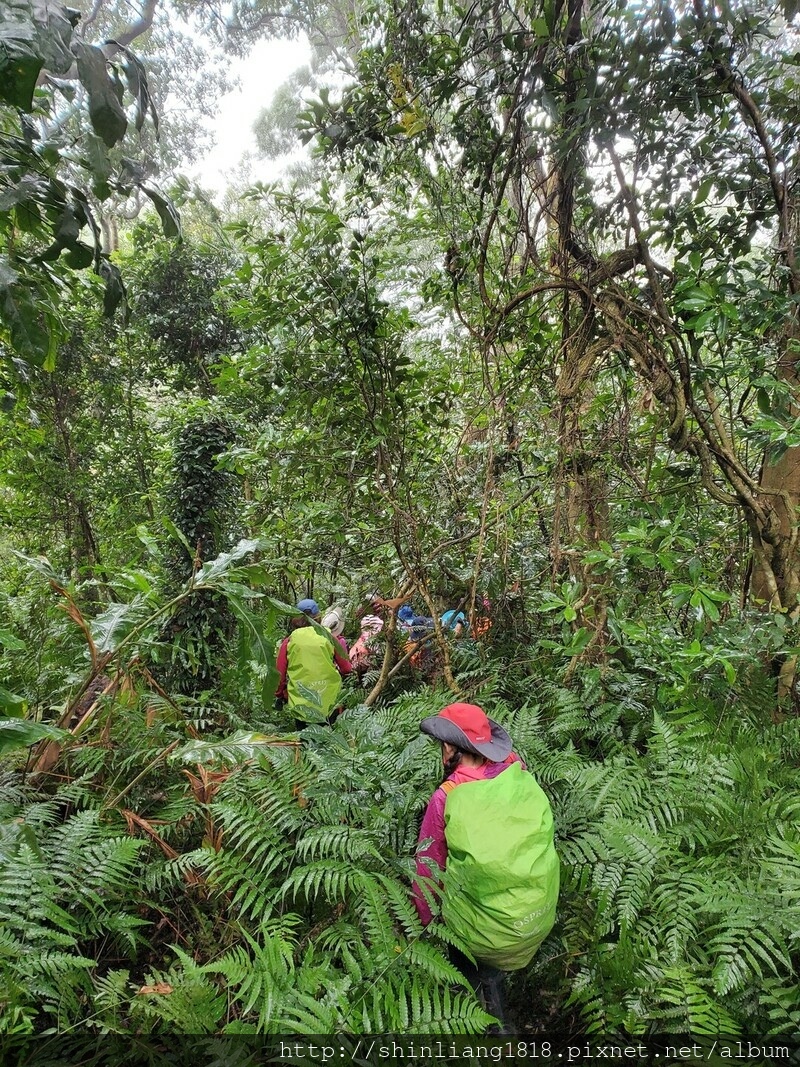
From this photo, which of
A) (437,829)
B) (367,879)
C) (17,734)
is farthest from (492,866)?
(17,734)

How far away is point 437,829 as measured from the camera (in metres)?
2.21

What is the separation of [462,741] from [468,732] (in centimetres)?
5

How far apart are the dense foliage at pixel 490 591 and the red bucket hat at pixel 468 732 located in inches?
24.8

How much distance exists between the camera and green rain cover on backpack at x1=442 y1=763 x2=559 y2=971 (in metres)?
1.86

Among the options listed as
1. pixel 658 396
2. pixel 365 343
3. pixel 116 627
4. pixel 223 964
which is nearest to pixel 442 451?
pixel 365 343

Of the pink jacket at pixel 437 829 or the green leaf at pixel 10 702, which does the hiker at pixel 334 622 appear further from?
the green leaf at pixel 10 702

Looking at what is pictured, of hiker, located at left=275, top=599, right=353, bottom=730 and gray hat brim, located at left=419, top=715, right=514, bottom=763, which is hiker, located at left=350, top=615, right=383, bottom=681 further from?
gray hat brim, located at left=419, top=715, right=514, bottom=763

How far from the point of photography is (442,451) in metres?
4.16

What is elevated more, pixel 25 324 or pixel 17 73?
pixel 17 73

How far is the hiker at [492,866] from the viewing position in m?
1.86

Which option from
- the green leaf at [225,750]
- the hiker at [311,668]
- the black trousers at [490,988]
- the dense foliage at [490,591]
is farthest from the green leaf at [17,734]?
the hiker at [311,668]

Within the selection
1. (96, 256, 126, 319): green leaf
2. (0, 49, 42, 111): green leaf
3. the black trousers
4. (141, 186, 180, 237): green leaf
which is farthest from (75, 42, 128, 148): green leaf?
the black trousers

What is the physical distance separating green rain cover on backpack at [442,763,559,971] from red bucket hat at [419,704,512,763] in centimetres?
14

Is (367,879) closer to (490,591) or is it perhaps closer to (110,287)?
(490,591)
